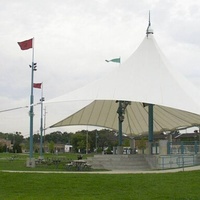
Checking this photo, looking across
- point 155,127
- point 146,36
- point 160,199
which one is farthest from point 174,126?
point 160,199

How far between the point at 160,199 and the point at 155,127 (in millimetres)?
25341

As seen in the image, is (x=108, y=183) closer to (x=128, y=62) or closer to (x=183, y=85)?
(x=183, y=85)

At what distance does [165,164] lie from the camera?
20.2 metres

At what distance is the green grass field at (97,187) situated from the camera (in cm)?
992

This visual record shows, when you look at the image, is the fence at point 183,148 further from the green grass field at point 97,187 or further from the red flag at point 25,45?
the red flag at point 25,45

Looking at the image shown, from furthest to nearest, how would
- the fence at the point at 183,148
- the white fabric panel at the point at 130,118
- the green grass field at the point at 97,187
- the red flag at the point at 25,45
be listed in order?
1. the white fabric panel at the point at 130,118
2. the red flag at the point at 25,45
3. the fence at the point at 183,148
4. the green grass field at the point at 97,187

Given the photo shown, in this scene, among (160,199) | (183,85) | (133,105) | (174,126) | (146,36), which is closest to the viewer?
(160,199)

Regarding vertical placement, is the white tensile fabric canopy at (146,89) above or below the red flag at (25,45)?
below

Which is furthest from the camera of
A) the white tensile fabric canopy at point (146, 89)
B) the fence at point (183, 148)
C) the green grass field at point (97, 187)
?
the fence at point (183, 148)

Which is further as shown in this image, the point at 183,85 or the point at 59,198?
the point at 183,85

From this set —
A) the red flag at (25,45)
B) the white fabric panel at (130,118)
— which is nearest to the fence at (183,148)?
the white fabric panel at (130,118)

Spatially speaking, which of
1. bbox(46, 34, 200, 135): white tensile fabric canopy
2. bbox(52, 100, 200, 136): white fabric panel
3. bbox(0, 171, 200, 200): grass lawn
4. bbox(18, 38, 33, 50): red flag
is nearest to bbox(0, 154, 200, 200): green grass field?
bbox(0, 171, 200, 200): grass lawn

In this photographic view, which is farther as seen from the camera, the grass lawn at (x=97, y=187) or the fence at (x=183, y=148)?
the fence at (x=183, y=148)

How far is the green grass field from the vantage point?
391 inches
